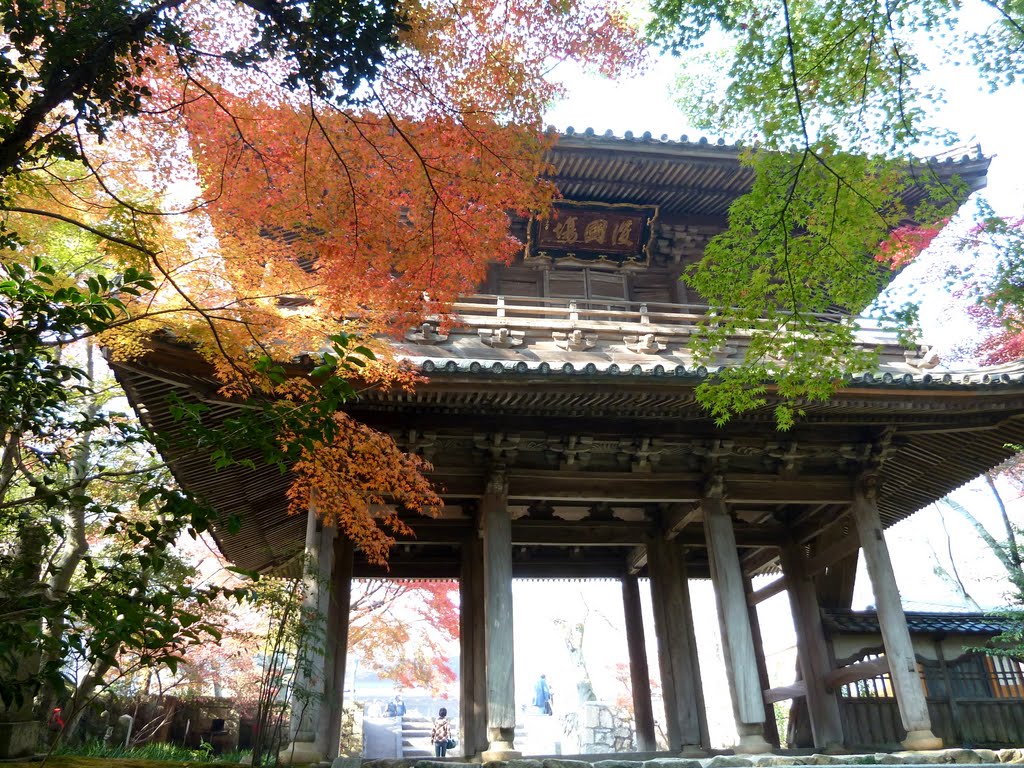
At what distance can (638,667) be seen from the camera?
11.6m

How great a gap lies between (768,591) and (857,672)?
2.14m

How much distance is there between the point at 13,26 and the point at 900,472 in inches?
425

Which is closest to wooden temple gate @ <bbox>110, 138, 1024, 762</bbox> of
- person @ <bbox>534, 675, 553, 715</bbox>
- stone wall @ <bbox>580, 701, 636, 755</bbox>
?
stone wall @ <bbox>580, 701, 636, 755</bbox>

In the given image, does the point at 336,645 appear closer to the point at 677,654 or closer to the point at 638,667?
the point at 677,654

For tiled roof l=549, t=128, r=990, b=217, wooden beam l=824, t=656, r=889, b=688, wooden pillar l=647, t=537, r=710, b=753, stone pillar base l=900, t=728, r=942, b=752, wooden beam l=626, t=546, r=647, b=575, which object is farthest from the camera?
wooden beam l=626, t=546, r=647, b=575

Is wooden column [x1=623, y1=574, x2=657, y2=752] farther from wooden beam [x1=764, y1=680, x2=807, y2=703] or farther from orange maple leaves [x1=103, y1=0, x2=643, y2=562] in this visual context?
orange maple leaves [x1=103, y1=0, x2=643, y2=562]

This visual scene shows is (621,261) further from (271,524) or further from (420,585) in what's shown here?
(420,585)

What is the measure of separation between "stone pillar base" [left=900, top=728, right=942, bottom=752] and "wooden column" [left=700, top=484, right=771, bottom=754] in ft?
5.42

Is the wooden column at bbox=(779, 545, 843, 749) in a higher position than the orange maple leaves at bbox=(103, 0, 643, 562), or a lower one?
lower

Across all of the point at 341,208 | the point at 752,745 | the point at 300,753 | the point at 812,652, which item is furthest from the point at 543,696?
the point at 341,208

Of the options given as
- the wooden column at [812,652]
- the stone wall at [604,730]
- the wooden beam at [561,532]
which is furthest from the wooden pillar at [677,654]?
the stone wall at [604,730]

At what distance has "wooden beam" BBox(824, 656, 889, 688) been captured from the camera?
353 inches

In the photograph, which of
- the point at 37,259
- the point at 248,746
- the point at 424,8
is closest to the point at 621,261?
the point at 424,8

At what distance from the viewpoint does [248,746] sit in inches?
562
